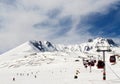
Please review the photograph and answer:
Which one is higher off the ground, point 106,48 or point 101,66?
point 106,48

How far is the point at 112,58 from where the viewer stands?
171 feet

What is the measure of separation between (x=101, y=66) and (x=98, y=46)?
386 cm

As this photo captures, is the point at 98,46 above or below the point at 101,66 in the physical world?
above

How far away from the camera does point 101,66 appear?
167 ft

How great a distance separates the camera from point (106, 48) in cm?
5100

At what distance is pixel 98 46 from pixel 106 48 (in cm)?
156

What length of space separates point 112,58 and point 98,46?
3.80 metres

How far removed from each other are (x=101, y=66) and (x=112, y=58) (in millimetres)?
3037

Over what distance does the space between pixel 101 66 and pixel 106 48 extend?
3.56 metres
